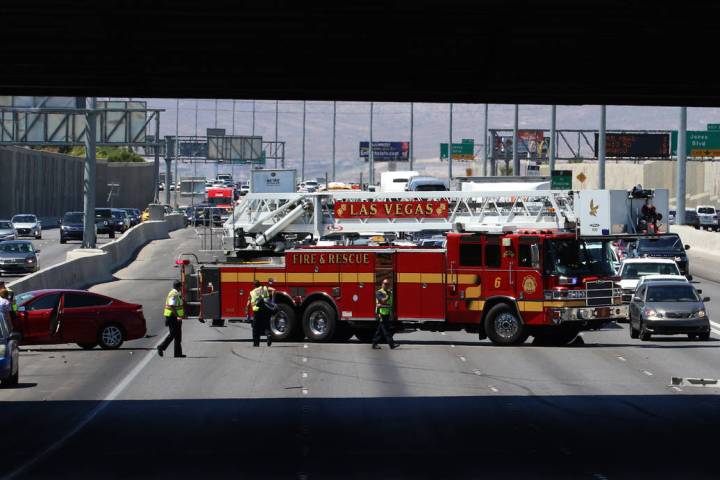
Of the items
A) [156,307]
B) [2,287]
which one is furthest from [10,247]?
[2,287]

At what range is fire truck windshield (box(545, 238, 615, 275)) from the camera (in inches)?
1340

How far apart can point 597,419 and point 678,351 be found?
1234 centimetres

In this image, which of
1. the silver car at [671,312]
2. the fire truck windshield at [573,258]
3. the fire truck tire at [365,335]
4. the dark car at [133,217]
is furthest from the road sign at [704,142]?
the fire truck windshield at [573,258]

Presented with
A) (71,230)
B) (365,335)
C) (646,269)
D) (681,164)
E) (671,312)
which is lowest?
(365,335)

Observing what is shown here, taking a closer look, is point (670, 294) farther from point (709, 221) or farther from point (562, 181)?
point (709, 221)

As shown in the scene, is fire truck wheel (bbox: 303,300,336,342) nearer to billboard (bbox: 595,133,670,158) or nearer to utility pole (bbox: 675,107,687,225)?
utility pole (bbox: 675,107,687,225)

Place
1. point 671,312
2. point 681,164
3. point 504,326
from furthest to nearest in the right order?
point 681,164
point 671,312
point 504,326

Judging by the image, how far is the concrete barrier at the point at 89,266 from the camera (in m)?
43.0

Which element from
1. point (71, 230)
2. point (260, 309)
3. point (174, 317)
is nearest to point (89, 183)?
point (71, 230)

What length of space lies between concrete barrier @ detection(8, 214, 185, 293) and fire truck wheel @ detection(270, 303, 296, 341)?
8.17m

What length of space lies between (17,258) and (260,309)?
25.3 metres

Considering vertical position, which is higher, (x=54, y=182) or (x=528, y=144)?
(x=528, y=144)

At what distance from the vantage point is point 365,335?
36.7 m

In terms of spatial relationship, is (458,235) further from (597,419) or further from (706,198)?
(706,198)
